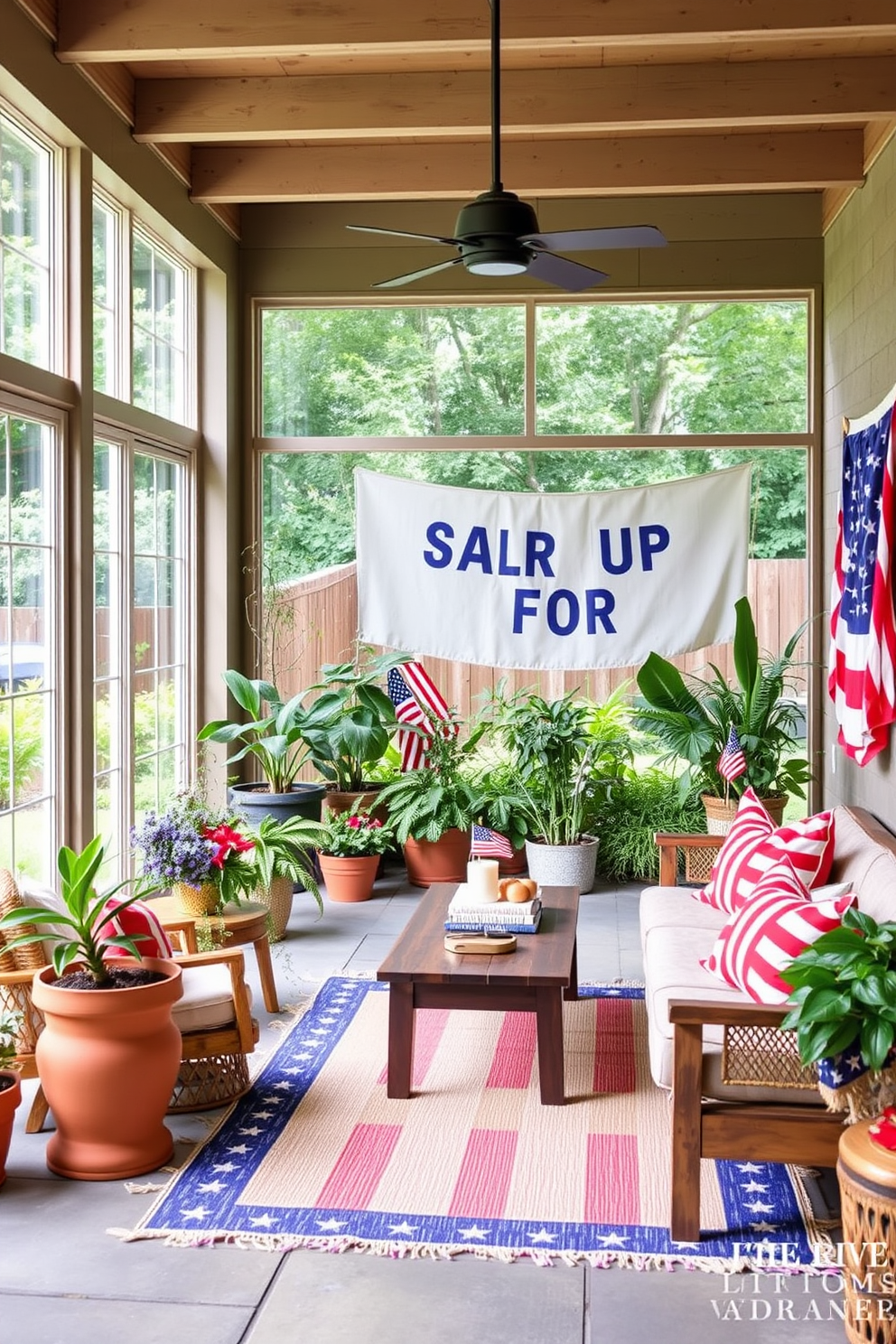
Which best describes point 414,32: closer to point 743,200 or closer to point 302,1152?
point 743,200

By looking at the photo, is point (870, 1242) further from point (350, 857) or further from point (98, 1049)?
point (350, 857)

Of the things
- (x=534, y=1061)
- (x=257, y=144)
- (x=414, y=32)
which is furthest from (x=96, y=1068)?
(x=257, y=144)

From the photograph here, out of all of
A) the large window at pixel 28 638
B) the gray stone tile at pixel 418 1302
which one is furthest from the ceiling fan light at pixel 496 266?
the gray stone tile at pixel 418 1302

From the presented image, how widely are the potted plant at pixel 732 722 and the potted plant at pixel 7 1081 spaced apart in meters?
3.41

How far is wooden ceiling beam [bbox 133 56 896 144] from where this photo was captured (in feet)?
15.6

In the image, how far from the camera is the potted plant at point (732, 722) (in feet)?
19.3

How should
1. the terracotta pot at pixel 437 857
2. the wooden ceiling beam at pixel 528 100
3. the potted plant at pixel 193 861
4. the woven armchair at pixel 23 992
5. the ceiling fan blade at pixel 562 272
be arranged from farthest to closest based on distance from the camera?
the terracotta pot at pixel 437 857
the wooden ceiling beam at pixel 528 100
the potted plant at pixel 193 861
the ceiling fan blade at pixel 562 272
the woven armchair at pixel 23 992

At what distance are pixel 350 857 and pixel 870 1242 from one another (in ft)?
12.5

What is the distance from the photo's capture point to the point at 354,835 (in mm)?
5953

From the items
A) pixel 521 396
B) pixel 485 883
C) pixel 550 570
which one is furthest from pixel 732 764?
pixel 521 396

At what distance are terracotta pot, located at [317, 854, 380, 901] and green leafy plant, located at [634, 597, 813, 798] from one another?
1.44 meters

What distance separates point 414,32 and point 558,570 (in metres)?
2.96

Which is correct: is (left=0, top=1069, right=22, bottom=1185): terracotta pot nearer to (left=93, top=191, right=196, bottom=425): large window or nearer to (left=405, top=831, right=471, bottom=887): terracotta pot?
(left=93, top=191, right=196, bottom=425): large window

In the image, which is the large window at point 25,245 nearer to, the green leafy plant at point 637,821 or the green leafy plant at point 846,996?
the green leafy plant at point 846,996
